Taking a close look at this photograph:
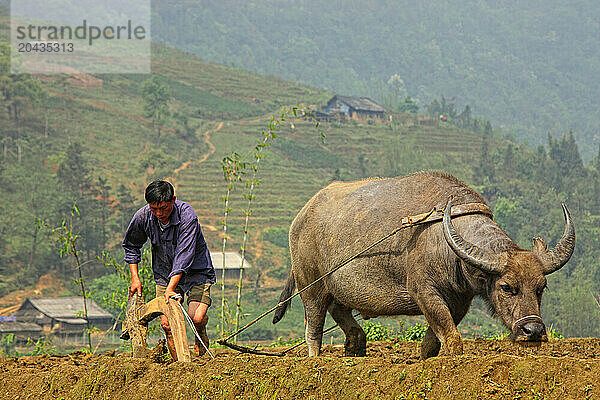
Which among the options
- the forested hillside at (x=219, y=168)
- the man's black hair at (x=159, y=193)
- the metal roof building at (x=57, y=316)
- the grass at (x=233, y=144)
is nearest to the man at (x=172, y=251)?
the man's black hair at (x=159, y=193)

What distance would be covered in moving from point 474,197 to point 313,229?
1.64 meters

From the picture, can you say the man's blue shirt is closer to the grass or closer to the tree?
the grass

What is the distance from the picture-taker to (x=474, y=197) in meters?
→ 6.22

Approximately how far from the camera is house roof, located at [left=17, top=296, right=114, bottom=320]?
46469 millimetres

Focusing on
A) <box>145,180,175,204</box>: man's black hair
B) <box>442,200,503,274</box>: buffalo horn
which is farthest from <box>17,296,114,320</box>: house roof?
<box>442,200,503,274</box>: buffalo horn

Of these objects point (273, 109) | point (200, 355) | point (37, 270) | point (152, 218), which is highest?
point (273, 109)

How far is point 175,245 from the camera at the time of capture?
235 inches

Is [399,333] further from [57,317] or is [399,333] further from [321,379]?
[57,317]

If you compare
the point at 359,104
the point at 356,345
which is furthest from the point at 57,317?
the point at 359,104

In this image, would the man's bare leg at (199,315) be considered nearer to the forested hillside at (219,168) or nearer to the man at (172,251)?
the man at (172,251)

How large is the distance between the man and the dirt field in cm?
50

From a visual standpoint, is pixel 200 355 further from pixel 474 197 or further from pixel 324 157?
pixel 324 157

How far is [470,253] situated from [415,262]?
0.64 metres

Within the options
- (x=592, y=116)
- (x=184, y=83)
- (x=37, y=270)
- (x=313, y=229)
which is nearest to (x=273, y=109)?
(x=184, y=83)
